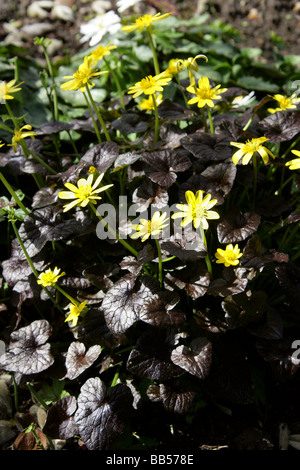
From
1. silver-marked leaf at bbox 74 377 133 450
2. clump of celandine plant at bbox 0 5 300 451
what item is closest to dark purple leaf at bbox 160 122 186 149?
clump of celandine plant at bbox 0 5 300 451

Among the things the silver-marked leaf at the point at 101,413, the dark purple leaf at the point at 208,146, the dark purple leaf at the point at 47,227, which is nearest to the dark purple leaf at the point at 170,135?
the dark purple leaf at the point at 208,146

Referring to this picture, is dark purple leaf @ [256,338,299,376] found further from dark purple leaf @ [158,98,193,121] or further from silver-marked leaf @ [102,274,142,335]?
A: dark purple leaf @ [158,98,193,121]

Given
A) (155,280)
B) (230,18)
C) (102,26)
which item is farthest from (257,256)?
(230,18)

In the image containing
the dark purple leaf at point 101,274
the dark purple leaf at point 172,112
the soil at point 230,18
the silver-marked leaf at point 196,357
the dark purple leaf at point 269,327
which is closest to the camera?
the silver-marked leaf at point 196,357

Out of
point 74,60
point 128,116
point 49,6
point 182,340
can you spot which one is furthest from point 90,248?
point 49,6

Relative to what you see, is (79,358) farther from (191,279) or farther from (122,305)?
(191,279)

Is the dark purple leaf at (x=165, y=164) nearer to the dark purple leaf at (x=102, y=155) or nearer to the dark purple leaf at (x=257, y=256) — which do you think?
the dark purple leaf at (x=102, y=155)
